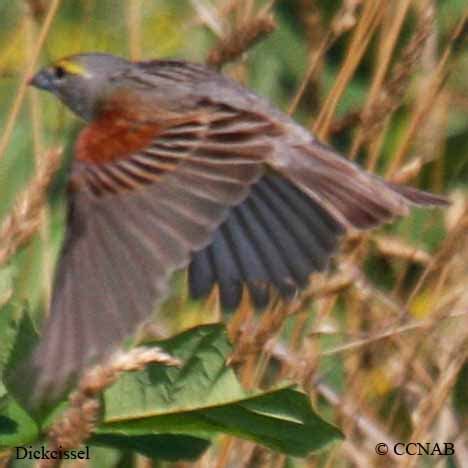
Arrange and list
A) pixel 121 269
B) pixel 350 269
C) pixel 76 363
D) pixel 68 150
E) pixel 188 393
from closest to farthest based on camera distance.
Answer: pixel 188 393 → pixel 76 363 → pixel 121 269 → pixel 350 269 → pixel 68 150

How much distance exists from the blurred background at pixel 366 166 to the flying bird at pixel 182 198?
0.07 meters

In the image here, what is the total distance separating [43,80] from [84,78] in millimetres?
230

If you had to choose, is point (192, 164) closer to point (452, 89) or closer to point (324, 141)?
point (324, 141)

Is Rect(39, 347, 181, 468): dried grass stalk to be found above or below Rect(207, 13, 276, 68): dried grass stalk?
below

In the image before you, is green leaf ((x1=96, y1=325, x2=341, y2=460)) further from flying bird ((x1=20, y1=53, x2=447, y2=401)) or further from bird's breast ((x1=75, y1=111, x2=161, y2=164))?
bird's breast ((x1=75, y1=111, x2=161, y2=164))

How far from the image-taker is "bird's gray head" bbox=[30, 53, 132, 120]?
3076mm

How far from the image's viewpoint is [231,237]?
2.82 m

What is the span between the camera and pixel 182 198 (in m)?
2.36

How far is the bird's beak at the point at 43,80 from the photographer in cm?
283

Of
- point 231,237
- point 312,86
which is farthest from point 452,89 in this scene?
point 231,237

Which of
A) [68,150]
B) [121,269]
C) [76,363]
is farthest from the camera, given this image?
[68,150]

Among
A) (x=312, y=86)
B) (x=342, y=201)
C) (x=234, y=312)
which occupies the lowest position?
(x=234, y=312)

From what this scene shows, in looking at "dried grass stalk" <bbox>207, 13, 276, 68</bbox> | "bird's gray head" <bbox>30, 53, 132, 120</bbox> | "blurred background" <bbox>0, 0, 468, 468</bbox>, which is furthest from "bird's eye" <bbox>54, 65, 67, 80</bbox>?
"dried grass stalk" <bbox>207, 13, 276, 68</bbox>

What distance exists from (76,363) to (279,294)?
0.69 meters
